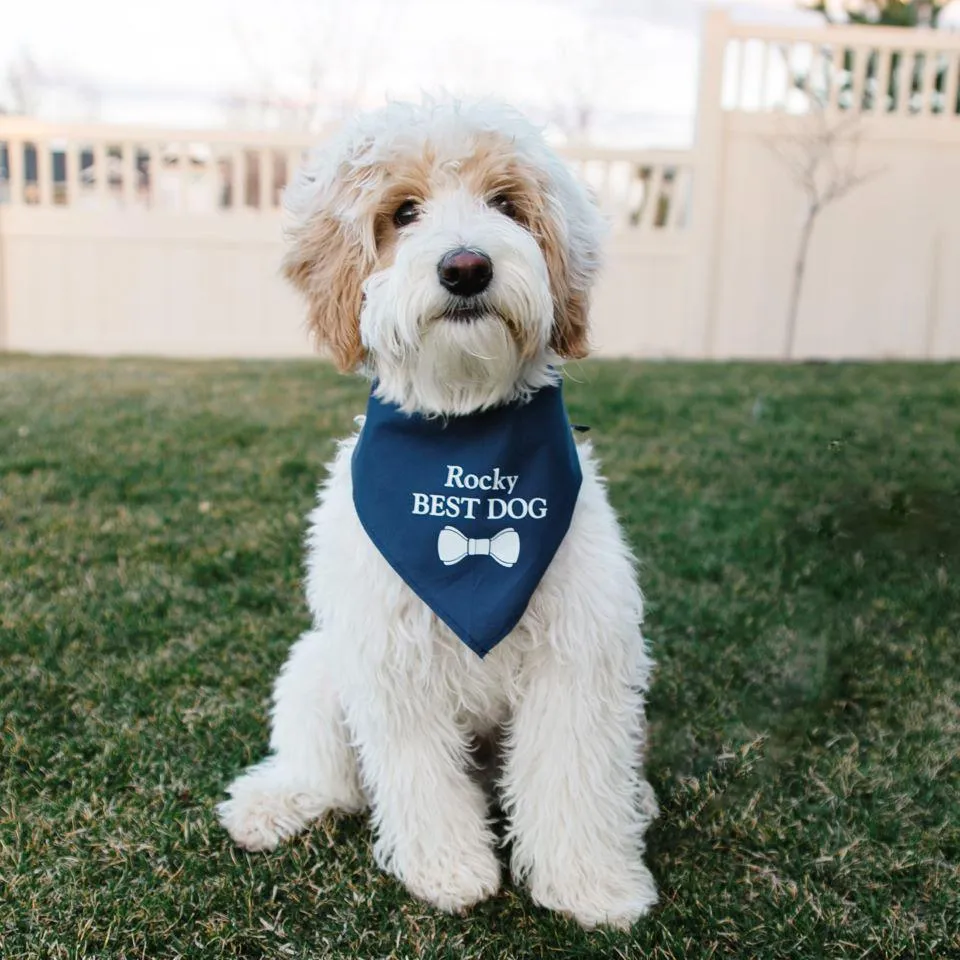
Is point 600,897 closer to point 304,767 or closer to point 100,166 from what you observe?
point 304,767

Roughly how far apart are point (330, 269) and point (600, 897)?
5.30 feet

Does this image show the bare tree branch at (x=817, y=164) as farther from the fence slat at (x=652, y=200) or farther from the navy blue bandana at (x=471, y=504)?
the navy blue bandana at (x=471, y=504)

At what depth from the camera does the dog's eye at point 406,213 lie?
2.28 m

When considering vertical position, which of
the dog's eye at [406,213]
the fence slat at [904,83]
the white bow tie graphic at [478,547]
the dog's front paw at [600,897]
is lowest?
the dog's front paw at [600,897]

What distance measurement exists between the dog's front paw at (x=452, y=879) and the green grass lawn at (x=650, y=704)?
0.17 ft

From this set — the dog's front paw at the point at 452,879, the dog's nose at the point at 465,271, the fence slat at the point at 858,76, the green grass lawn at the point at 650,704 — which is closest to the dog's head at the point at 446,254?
the dog's nose at the point at 465,271

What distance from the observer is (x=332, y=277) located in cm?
232

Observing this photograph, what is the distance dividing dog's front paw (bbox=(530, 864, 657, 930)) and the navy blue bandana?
614 mm

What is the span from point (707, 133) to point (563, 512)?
8.57 metres

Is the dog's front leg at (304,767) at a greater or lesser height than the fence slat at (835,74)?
lesser

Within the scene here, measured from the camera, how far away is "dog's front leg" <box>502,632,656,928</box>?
235 centimetres

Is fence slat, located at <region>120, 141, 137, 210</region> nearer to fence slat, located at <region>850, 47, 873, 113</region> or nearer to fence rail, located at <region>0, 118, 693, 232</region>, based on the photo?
fence rail, located at <region>0, 118, 693, 232</region>

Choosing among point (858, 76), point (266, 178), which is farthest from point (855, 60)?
point (266, 178)

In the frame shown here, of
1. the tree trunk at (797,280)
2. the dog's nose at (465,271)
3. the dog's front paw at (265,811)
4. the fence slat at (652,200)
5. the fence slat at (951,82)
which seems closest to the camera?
the dog's nose at (465,271)
